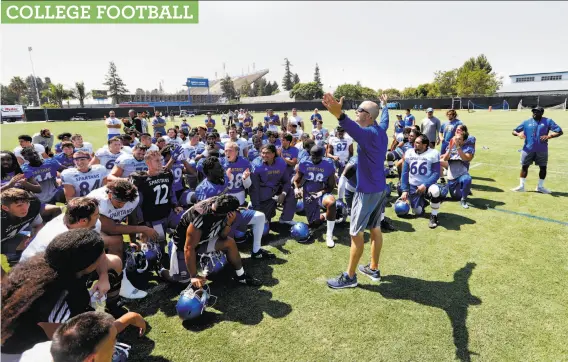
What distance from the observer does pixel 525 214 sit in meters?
7.30

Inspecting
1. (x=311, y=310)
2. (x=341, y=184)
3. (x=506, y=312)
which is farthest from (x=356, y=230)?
(x=341, y=184)

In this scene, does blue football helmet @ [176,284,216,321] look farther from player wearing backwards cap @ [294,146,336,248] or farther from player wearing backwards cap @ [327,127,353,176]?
player wearing backwards cap @ [327,127,353,176]

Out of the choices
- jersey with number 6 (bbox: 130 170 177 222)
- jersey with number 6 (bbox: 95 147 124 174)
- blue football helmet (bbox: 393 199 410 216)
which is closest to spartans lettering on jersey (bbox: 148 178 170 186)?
jersey with number 6 (bbox: 130 170 177 222)

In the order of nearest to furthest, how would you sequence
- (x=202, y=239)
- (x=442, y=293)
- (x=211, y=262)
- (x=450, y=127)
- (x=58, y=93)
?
(x=202, y=239)
(x=442, y=293)
(x=211, y=262)
(x=450, y=127)
(x=58, y=93)

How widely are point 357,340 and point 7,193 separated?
4741mm

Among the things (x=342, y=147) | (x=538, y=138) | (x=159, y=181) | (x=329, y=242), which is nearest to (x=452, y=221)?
(x=329, y=242)

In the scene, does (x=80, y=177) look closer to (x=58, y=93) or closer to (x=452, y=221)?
(x=452, y=221)

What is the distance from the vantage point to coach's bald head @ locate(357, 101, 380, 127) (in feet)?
14.0

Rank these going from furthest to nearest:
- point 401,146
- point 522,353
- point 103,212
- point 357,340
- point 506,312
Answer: point 401,146 → point 103,212 → point 506,312 → point 357,340 → point 522,353

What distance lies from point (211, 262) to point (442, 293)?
132 inches

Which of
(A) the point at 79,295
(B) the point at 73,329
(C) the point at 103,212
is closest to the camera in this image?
(B) the point at 73,329

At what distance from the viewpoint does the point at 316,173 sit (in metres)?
7.07

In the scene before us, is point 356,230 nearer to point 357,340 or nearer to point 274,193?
point 357,340

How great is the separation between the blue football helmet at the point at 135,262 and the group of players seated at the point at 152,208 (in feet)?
0.05
